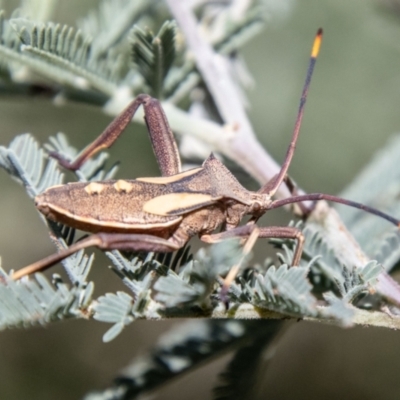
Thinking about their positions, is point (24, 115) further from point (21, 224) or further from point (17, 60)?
point (17, 60)

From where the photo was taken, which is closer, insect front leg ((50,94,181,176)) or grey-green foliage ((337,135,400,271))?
grey-green foliage ((337,135,400,271))

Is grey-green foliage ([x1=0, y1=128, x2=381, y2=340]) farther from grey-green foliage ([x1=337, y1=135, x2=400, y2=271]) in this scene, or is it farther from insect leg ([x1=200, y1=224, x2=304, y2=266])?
grey-green foliage ([x1=337, y1=135, x2=400, y2=271])

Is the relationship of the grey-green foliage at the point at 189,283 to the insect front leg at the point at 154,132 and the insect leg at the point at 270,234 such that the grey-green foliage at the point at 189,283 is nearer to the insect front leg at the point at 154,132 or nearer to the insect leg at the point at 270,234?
the insect leg at the point at 270,234

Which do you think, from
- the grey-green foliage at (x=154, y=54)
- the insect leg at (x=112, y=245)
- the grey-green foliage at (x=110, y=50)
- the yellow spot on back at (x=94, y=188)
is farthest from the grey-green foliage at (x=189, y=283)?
the grey-green foliage at (x=154, y=54)

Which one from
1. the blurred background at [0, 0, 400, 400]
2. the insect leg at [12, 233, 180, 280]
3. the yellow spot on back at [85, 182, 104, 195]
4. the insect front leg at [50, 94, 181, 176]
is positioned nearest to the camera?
the insect leg at [12, 233, 180, 280]

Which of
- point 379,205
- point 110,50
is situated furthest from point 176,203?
point 379,205

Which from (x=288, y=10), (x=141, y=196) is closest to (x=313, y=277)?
(x=141, y=196)

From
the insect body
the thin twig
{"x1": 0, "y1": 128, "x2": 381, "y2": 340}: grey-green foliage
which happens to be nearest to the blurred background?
the thin twig

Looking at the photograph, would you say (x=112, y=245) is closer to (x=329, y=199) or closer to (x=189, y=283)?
(x=189, y=283)

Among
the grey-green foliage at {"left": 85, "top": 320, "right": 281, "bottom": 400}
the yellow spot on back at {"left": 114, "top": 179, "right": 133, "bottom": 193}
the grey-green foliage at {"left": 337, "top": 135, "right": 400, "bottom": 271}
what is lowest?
the grey-green foliage at {"left": 85, "top": 320, "right": 281, "bottom": 400}
